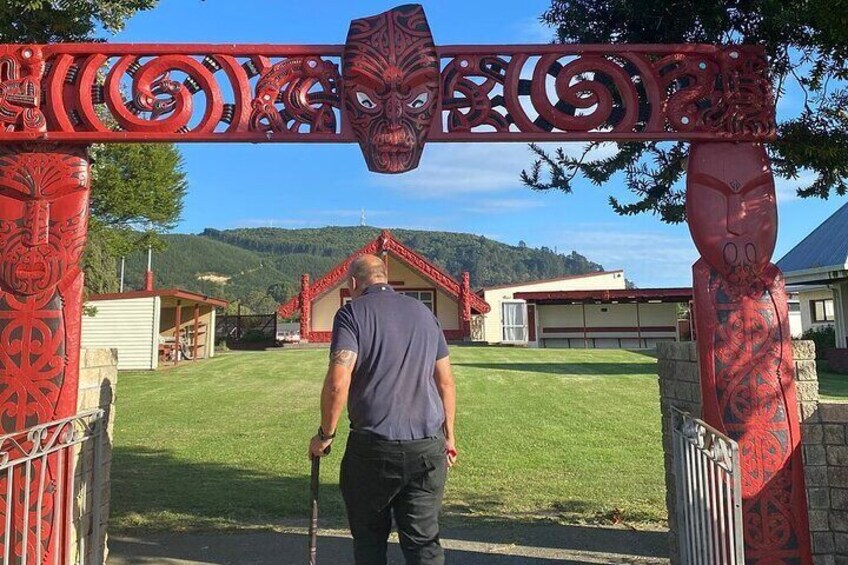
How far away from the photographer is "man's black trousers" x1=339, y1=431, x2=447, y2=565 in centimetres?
312

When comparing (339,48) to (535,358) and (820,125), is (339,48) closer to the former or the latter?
(820,125)

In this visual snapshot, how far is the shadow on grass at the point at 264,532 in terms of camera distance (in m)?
4.72

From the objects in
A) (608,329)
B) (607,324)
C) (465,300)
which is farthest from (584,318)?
(465,300)

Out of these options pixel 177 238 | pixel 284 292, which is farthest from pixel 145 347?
pixel 177 238

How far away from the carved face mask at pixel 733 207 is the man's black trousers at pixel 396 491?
2126 millimetres

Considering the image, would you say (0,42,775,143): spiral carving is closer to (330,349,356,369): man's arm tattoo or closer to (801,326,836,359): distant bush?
(330,349,356,369): man's arm tattoo

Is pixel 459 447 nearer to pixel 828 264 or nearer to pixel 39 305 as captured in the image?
pixel 39 305

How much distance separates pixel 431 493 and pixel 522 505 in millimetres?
3211

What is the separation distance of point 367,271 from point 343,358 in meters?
0.55

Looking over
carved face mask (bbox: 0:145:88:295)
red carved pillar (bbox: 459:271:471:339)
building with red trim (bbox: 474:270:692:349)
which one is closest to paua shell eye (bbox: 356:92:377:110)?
carved face mask (bbox: 0:145:88:295)

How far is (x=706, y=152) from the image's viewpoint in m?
4.05

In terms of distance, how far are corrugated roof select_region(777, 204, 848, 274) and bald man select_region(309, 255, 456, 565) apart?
17953mm

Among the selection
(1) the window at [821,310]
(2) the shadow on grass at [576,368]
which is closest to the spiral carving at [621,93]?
(2) the shadow on grass at [576,368]

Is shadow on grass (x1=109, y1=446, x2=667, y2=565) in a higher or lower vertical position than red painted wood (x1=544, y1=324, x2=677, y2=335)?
lower
